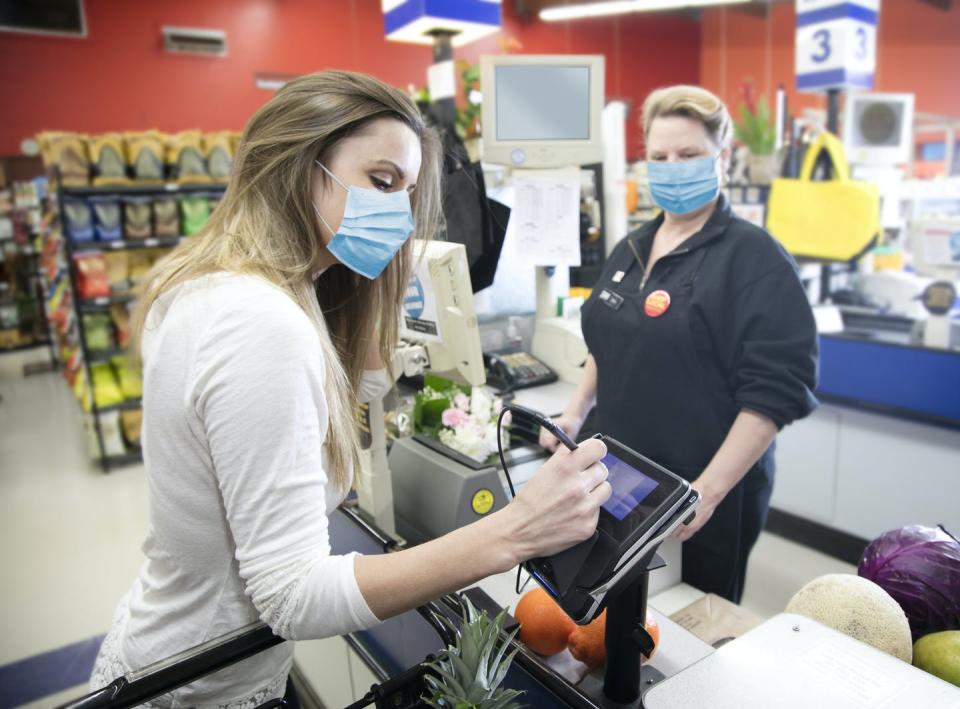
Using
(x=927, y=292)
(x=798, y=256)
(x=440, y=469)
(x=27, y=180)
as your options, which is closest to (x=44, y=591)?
(x=440, y=469)

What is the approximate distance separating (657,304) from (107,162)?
14.0 ft

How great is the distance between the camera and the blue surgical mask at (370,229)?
1.08 metres

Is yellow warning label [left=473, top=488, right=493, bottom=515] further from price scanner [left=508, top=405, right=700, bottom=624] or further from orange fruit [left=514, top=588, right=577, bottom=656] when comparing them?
price scanner [left=508, top=405, right=700, bottom=624]

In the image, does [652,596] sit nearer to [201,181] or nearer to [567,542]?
[567,542]

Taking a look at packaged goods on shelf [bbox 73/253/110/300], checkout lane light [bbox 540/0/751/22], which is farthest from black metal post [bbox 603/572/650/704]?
checkout lane light [bbox 540/0/751/22]

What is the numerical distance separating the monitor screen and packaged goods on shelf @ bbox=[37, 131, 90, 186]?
3.71 metres

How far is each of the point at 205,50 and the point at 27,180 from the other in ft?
8.50

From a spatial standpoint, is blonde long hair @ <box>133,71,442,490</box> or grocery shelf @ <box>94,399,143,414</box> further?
grocery shelf @ <box>94,399,143,414</box>

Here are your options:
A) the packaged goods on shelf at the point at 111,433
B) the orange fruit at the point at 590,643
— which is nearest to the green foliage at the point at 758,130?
the orange fruit at the point at 590,643

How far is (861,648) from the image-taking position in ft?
2.91

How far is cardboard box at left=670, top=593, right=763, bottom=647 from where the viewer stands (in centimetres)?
136

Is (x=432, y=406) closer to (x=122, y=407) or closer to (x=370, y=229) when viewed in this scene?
(x=370, y=229)

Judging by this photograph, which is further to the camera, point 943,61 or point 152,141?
point 943,61

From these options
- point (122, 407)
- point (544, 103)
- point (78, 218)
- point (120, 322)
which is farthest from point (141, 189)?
point (544, 103)
